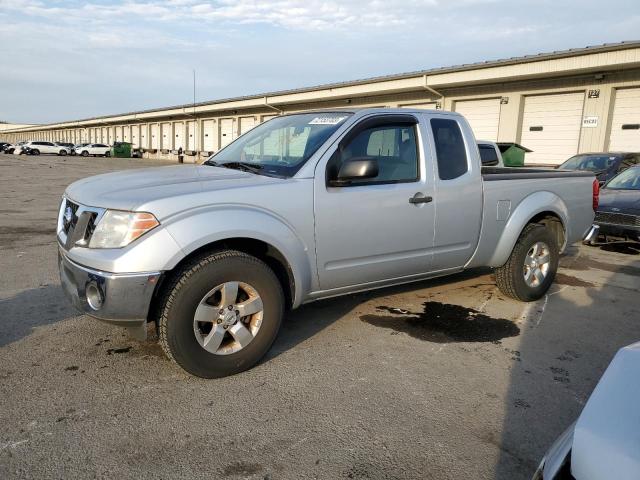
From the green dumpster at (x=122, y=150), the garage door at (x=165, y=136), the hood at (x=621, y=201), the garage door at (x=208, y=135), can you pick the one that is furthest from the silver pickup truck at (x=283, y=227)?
the green dumpster at (x=122, y=150)

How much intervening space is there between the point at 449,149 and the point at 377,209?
45.2 inches

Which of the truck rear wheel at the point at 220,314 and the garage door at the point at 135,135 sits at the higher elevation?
the garage door at the point at 135,135

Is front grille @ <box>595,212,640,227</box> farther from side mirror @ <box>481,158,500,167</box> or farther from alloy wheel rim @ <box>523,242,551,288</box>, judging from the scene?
alloy wheel rim @ <box>523,242,551,288</box>

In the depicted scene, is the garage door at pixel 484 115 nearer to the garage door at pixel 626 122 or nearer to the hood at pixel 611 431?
the garage door at pixel 626 122

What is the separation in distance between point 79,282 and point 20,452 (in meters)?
0.99

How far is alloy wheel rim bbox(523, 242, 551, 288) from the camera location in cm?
495

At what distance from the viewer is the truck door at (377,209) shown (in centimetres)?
352

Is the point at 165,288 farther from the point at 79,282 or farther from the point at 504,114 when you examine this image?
the point at 504,114

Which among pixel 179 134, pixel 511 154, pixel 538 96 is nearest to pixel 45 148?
pixel 179 134

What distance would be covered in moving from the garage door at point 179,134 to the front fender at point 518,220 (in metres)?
46.1

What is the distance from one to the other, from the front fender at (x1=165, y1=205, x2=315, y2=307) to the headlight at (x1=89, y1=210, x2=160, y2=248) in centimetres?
13

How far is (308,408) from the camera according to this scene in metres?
2.88

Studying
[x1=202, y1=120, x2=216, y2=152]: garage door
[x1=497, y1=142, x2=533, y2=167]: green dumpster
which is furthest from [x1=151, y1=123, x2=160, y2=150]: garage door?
[x1=497, y1=142, x2=533, y2=167]: green dumpster

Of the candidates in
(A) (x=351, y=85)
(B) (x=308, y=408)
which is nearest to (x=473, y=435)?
(B) (x=308, y=408)
